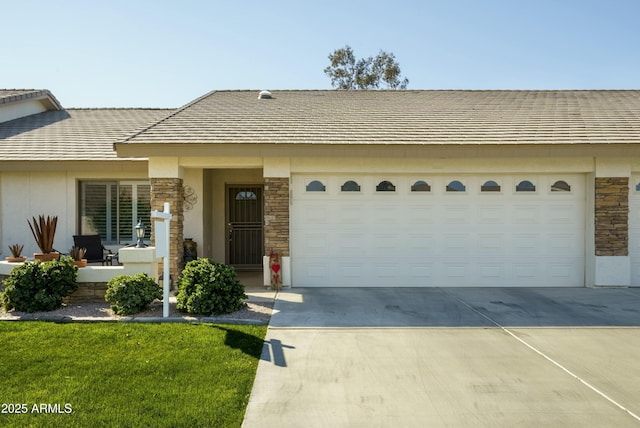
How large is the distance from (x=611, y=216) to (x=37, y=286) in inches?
449

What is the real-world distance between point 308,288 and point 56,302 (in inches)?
191

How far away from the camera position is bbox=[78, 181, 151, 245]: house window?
41.0 ft

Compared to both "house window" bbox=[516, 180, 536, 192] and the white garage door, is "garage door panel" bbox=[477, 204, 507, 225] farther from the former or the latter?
"house window" bbox=[516, 180, 536, 192]

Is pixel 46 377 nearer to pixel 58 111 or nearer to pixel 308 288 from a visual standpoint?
pixel 308 288

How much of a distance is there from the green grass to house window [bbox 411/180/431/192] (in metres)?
5.28

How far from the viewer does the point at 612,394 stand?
4.73 m

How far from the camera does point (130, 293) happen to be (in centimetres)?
766

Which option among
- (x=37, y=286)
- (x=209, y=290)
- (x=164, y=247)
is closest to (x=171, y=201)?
(x=164, y=247)

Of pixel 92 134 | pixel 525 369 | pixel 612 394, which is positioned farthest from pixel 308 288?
pixel 92 134

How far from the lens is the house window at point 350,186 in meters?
10.7

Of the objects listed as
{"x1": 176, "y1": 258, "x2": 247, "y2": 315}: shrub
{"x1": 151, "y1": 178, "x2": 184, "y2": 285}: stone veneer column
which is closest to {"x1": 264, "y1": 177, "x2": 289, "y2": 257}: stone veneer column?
{"x1": 151, "y1": 178, "x2": 184, "y2": 285}: stone veneer column

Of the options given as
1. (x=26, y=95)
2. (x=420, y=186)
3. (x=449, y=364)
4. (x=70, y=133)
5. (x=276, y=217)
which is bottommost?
(x=449, y=364)

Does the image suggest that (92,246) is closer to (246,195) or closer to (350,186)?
(246,195)

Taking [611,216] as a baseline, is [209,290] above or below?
below
